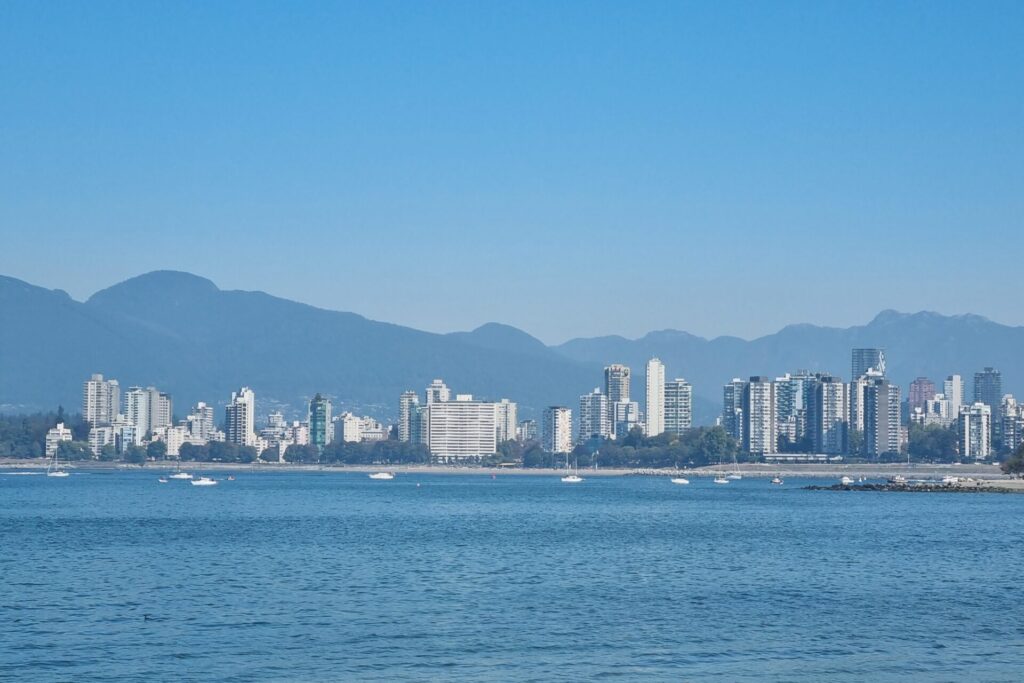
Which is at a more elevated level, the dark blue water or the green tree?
the green tree

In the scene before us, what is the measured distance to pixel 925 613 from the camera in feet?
115

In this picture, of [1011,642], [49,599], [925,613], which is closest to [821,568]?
[925,613]

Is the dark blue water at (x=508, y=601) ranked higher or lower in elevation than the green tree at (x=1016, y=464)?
lower

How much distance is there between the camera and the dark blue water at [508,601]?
2767 cm

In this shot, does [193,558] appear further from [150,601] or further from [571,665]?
[571,665]

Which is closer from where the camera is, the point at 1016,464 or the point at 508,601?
the point at 508,601

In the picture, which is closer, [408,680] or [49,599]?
[408,680]

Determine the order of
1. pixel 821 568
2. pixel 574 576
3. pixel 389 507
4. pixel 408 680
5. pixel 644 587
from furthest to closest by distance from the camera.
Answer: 1. pixel 389 507
2. pixel 821 568
3. pixel 574 576
4. pixel 644 587
5. pixel 408 680

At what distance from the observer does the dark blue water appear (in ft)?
90.8

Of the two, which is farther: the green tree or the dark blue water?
the green tree

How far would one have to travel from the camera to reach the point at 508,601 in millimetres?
36625

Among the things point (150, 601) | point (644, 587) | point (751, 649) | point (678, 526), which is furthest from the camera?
point (678, 526)

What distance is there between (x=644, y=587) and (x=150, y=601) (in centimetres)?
1240

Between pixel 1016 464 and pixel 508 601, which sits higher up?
pixel 1016 464
